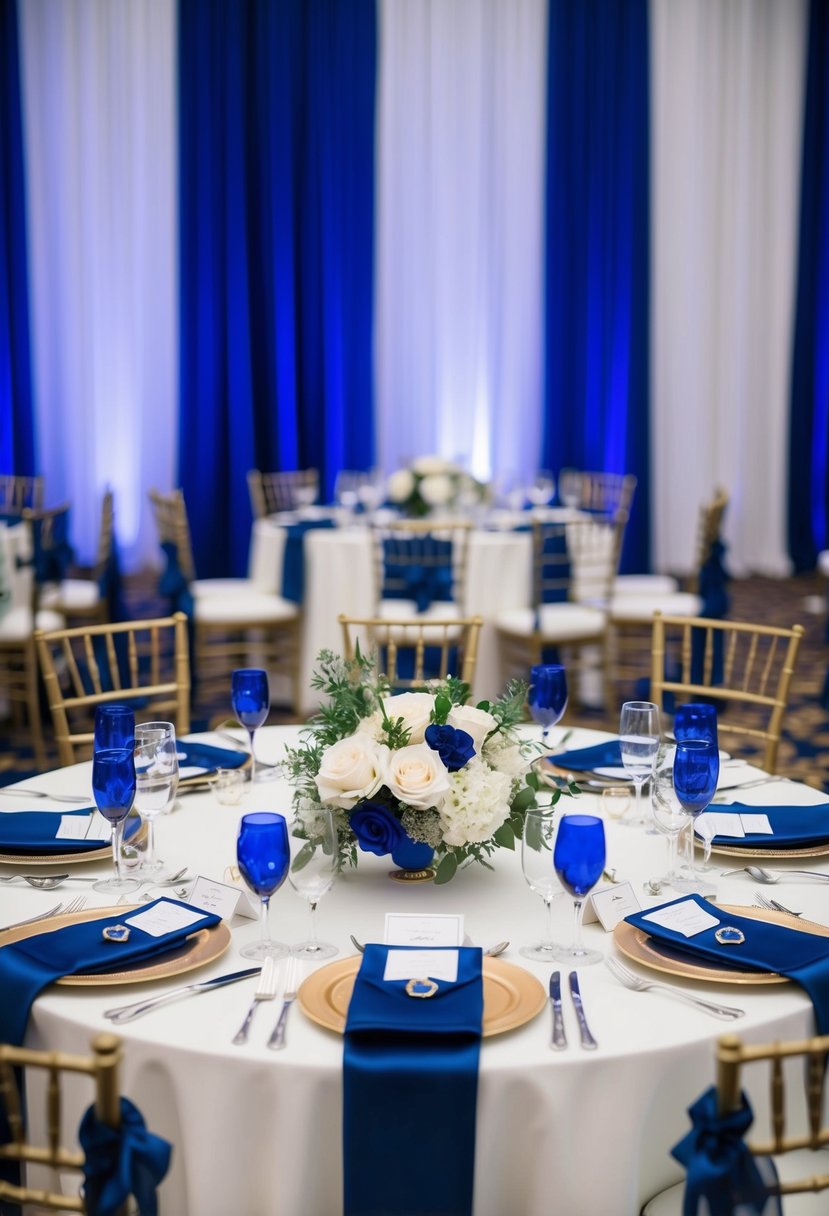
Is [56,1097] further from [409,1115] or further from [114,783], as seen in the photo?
[114,783]

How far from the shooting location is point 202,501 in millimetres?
9320

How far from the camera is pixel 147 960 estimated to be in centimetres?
172

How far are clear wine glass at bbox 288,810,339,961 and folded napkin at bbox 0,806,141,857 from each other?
1.64 feet

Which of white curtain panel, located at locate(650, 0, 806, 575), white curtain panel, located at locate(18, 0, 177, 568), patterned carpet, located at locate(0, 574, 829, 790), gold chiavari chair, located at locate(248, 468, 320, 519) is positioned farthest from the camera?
white curtain panel, located at locate(650, 0, 806, 575)

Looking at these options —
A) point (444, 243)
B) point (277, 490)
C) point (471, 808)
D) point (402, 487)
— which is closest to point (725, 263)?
point (444, 243)

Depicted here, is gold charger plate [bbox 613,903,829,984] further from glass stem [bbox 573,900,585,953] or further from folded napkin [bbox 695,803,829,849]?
folded napkin [bbox 695,803,829,849]

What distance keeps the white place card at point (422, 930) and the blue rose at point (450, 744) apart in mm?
231

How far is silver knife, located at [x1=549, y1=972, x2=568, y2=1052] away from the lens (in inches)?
59.6

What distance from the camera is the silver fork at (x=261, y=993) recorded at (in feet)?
5.01

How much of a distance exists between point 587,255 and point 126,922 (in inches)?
327

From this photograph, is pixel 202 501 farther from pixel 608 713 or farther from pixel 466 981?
pixel 466 981

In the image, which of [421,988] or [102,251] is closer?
[421,988]

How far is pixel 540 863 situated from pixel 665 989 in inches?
8.6

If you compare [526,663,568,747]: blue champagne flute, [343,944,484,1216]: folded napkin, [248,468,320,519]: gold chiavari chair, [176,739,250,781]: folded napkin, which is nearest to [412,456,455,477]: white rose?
[248,468,320,519]: gold chiavari chair
